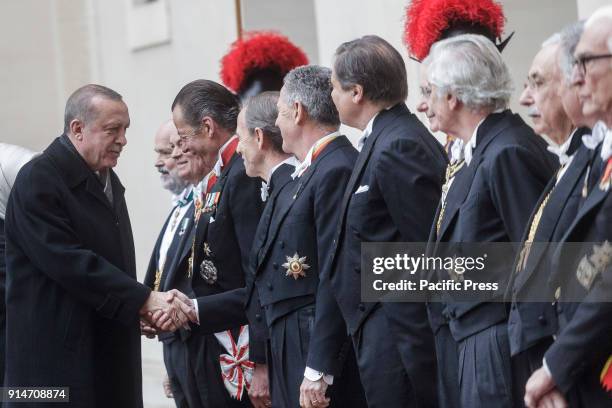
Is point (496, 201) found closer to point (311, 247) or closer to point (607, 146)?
point (607, 146)

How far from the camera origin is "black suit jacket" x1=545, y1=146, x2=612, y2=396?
4.04m

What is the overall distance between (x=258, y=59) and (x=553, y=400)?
14.2 ft

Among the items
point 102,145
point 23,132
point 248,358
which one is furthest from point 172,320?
point 23,132

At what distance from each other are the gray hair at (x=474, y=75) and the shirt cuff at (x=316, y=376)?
48.5 inches

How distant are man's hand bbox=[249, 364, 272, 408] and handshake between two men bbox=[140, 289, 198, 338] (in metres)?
0.41

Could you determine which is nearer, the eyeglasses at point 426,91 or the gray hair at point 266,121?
the eyeglasses at point 426,91

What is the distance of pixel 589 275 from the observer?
4129 millimetres

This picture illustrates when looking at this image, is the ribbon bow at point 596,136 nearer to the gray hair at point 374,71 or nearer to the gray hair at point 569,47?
the gray hair at point 569,47

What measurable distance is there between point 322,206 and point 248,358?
1.18 metres

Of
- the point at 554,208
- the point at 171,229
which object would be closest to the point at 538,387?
the point at 554,208

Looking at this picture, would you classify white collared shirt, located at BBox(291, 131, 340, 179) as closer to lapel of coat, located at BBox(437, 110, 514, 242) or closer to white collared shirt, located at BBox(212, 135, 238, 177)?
white collared shirt, located at BBox(212, 135, 238, 177)

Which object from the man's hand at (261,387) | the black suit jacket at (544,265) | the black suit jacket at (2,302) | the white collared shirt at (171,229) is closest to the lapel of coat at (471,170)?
the black suit jacket at (544,265)

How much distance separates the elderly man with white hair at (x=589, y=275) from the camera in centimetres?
406

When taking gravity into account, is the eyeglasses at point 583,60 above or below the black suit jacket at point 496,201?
above
